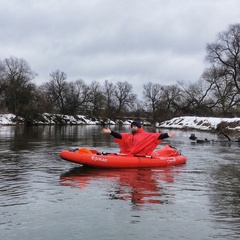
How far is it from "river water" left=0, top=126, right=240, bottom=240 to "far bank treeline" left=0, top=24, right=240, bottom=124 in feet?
134

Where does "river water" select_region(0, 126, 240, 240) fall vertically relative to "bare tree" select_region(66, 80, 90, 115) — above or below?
below

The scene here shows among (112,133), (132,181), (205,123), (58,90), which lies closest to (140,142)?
(112,133)

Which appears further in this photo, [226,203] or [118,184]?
[118,184]

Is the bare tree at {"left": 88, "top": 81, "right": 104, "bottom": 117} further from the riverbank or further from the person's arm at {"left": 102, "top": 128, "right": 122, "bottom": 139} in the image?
the person's arm at {"left": 102, "top": 128, "right": 122, "bottom": 139}

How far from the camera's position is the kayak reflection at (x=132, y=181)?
28.1ft

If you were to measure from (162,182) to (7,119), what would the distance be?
174ft

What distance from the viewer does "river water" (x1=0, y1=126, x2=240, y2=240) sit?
20.1 feet

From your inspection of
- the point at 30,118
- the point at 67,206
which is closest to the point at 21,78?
the point at 30,118

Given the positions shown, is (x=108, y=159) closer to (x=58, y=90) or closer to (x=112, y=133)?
(x=112, y=133)

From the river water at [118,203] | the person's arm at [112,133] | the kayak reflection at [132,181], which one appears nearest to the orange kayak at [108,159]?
the kayak reflection at [132,181]

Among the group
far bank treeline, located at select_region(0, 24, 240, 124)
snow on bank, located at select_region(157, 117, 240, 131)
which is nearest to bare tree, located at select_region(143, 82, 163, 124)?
far bank treeline, located at select_region(0, 24, 240, 124)

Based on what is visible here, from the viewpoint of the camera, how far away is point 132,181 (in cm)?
1049

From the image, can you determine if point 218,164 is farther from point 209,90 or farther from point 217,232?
point 209,90

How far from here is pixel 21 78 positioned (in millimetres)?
64375
